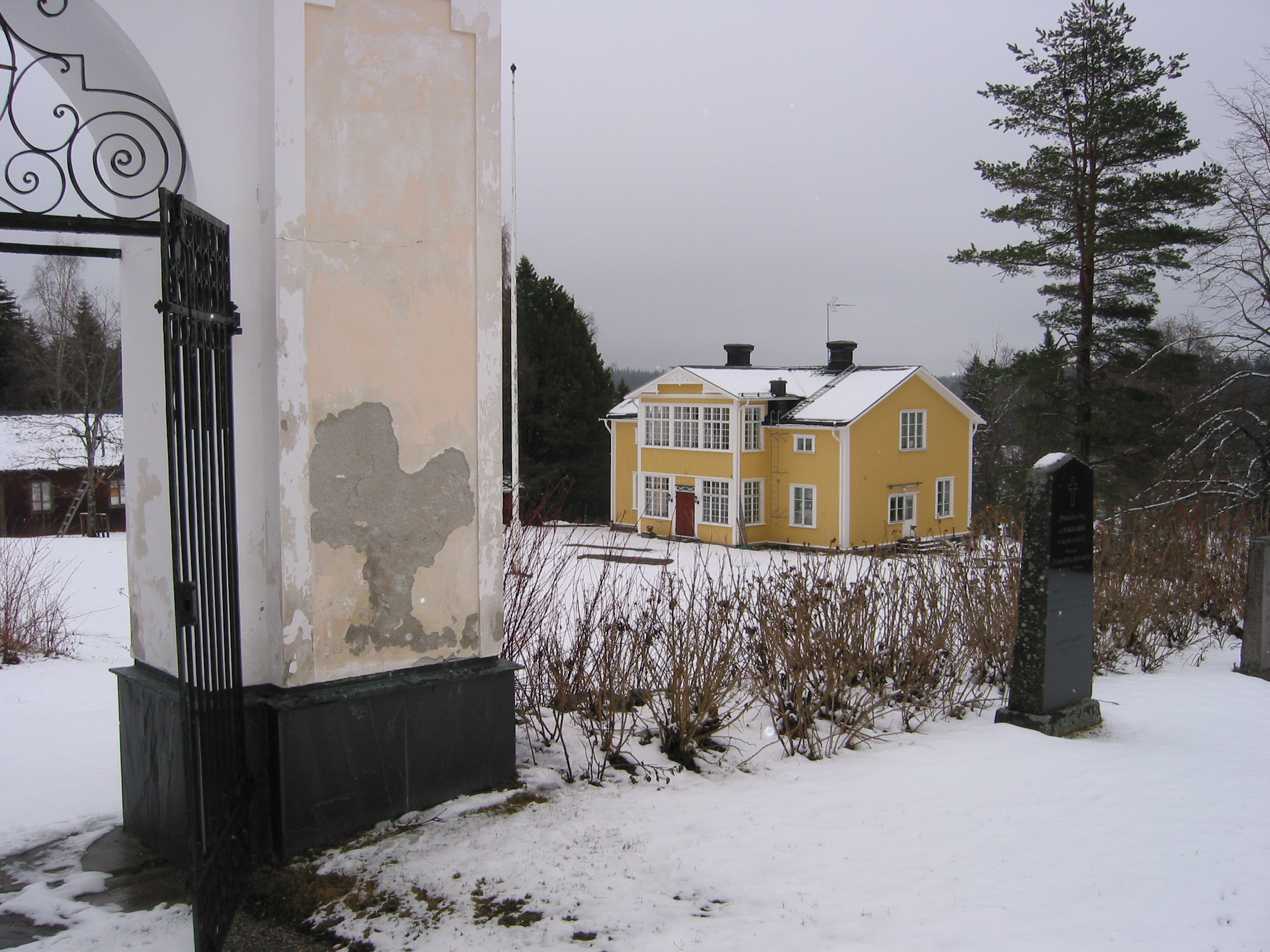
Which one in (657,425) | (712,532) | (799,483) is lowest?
(712,532)

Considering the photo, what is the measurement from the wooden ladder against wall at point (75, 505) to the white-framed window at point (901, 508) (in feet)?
86.0

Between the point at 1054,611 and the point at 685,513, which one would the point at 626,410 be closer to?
the point at 685,513

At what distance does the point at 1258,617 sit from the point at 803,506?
20.5m

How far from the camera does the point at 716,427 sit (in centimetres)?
2942

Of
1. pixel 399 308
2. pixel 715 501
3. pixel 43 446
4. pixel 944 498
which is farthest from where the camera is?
pixel 43 446

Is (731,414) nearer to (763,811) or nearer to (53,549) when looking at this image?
(53,549)

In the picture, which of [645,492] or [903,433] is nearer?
[903,433]

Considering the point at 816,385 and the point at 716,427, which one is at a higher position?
the point at 816,385

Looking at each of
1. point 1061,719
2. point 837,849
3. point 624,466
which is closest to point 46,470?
point 624,466

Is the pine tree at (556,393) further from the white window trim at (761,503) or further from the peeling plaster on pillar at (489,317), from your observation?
the peeling plaster on pillar at (489,317)

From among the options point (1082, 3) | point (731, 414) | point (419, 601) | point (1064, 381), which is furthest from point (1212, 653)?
point (731, 414)

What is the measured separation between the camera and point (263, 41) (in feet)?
13.8

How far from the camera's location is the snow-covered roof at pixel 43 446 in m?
32.3

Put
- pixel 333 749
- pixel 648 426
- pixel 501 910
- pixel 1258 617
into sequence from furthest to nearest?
pixel 648 426
pixel 1258 617
pixel 333 749
pixel 501 910
